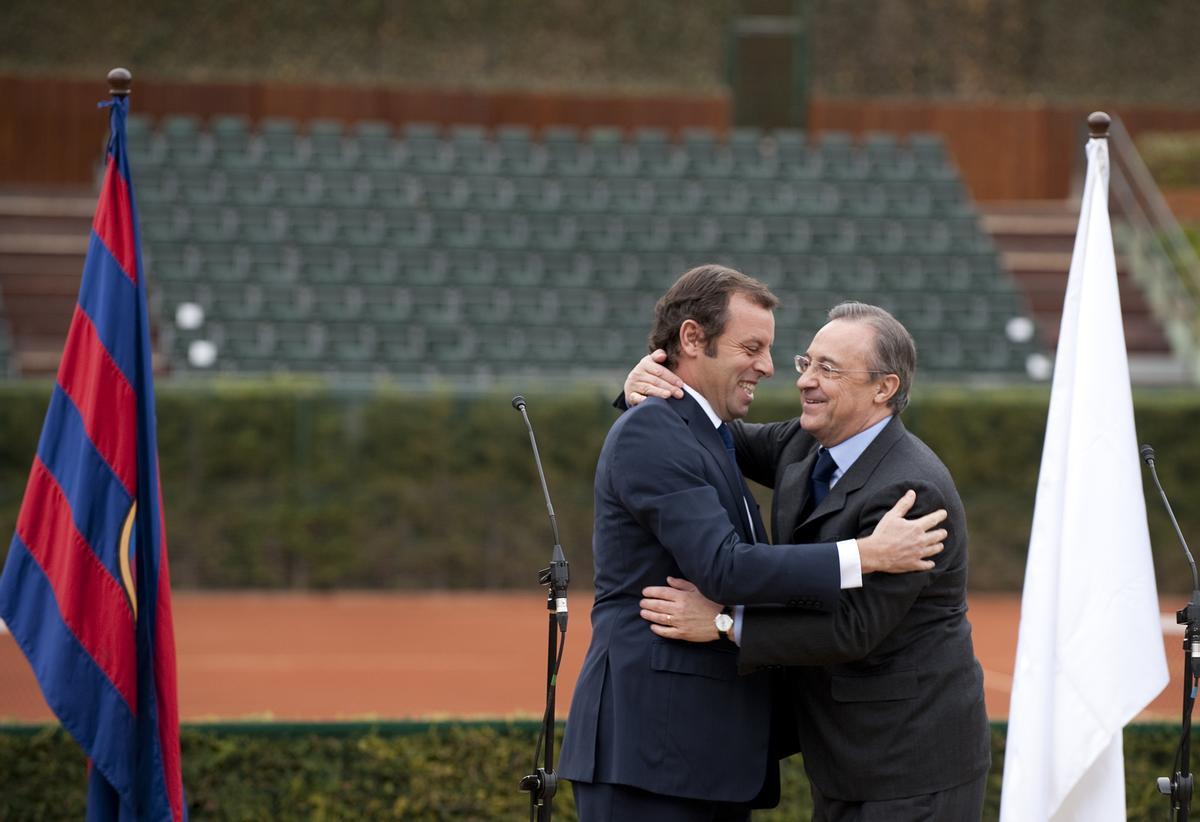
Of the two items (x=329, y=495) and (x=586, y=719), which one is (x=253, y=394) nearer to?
(x=329, y=495)

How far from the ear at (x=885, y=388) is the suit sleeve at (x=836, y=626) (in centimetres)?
46

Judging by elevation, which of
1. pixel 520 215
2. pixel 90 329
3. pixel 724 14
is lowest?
pixel 90 329

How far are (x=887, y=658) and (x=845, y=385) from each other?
0.67 m

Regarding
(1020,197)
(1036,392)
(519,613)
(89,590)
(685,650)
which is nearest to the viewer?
(685,650)

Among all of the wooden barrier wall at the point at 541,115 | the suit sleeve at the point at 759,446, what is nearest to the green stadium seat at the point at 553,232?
the wooden barrier wall at the point at 541,115

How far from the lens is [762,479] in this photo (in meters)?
4.27

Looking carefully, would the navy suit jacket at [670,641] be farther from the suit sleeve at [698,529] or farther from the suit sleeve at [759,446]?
the suit sleeve at [759,446]

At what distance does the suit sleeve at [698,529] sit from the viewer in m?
3.36

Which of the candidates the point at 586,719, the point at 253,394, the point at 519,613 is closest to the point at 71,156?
the point at 253,394

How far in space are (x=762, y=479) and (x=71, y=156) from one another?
19892 millimetres

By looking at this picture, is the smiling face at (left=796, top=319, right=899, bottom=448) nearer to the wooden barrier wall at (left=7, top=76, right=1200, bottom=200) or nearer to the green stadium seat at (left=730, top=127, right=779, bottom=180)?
the green stadium seat at (left=730, top=127, right=779, bottom=180)

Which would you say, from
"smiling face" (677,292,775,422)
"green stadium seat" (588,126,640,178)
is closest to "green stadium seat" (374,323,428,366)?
"green stadium seat" (588,126,640,178)

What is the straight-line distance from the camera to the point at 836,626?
3381 mm

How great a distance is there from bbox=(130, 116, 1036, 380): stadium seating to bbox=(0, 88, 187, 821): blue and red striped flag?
11672 mm
